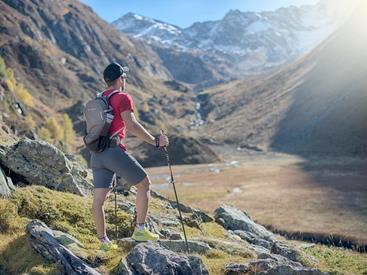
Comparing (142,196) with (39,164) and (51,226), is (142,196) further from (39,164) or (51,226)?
(39,164)

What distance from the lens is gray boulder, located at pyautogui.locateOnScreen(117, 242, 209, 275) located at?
9.91m

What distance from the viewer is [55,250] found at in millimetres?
10234

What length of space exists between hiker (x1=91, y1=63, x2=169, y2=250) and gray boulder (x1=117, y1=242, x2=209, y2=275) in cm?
119

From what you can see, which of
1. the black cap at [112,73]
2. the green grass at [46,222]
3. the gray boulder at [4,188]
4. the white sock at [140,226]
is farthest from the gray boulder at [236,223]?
the black cap at [112,73]

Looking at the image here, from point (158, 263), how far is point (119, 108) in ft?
12.7

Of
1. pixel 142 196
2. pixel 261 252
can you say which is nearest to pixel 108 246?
pixel 142 196

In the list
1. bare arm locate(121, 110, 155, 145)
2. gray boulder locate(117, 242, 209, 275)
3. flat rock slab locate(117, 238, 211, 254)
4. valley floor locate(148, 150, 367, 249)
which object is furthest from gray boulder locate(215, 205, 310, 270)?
valley floor locate(148, 150, 367, 249)

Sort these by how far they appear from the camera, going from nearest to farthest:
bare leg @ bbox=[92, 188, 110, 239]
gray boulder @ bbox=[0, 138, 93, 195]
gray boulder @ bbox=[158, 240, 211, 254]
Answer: bare leg @ bbox=[92, 188, 110, 239]
gray boulder @ bbox=[158, 240, 211, 254]
gray boulder @ bbox=[0, 138, 93, 195]

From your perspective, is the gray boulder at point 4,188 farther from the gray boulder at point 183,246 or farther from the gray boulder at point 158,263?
the gray boulder at point 158,263

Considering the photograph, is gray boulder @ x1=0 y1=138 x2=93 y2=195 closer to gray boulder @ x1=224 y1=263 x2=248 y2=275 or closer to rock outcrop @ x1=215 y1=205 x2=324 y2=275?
rock outcrop @ x1=215 y1=205 x2=324 y2=275

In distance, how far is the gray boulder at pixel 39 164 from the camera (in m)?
16.6

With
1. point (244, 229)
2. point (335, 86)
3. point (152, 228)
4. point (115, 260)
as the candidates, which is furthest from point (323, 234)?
point (335, 86)

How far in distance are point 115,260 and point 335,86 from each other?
203018 millimetres

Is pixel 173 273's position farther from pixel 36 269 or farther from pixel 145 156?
pixel 145 156
